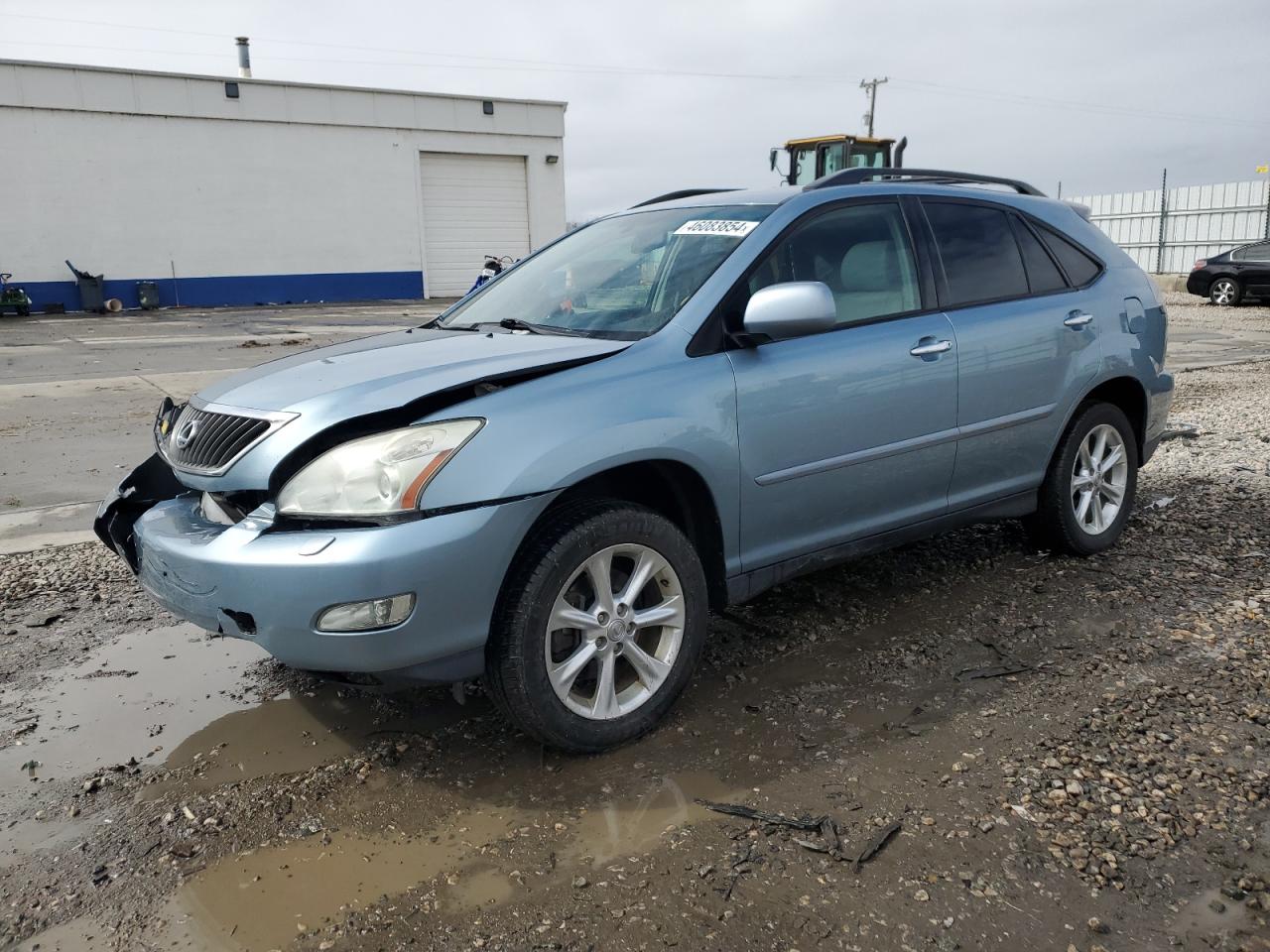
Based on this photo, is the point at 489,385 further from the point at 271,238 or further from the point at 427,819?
the point at 271,238

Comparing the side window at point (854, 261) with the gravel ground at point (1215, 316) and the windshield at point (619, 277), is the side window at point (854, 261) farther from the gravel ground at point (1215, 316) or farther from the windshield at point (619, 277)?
the gravel ground at point (1215, 316)

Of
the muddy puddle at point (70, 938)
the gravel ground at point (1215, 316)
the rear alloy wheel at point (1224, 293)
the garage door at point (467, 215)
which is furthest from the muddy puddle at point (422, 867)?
the garage door at point (467, 215)

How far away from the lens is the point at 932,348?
12.5 feet

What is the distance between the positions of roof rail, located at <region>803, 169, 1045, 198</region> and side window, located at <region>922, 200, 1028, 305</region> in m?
0.21

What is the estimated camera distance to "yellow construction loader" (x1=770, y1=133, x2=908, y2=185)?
20.5 metres

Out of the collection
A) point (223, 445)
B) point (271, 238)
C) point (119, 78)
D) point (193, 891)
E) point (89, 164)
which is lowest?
point (193, 891)

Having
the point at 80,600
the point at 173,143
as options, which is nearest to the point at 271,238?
the point at 173,143

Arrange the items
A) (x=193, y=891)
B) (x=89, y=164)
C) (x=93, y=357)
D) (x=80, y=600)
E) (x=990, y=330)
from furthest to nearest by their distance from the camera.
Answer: (x=89, y=164)
(x=93, y=357)
(x=80, y=600)
(x=990, y=330)
(x=193, y=891)

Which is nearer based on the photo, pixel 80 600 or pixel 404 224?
pixel 80 600

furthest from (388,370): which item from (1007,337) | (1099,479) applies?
(1099,479)

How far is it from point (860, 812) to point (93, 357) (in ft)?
47.1

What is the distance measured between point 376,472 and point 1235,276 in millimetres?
24086

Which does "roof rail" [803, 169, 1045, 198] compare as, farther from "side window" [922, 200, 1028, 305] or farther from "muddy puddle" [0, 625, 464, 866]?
"muddy puddle" [0, 625, 464, 866]

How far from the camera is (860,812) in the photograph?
2.70m
